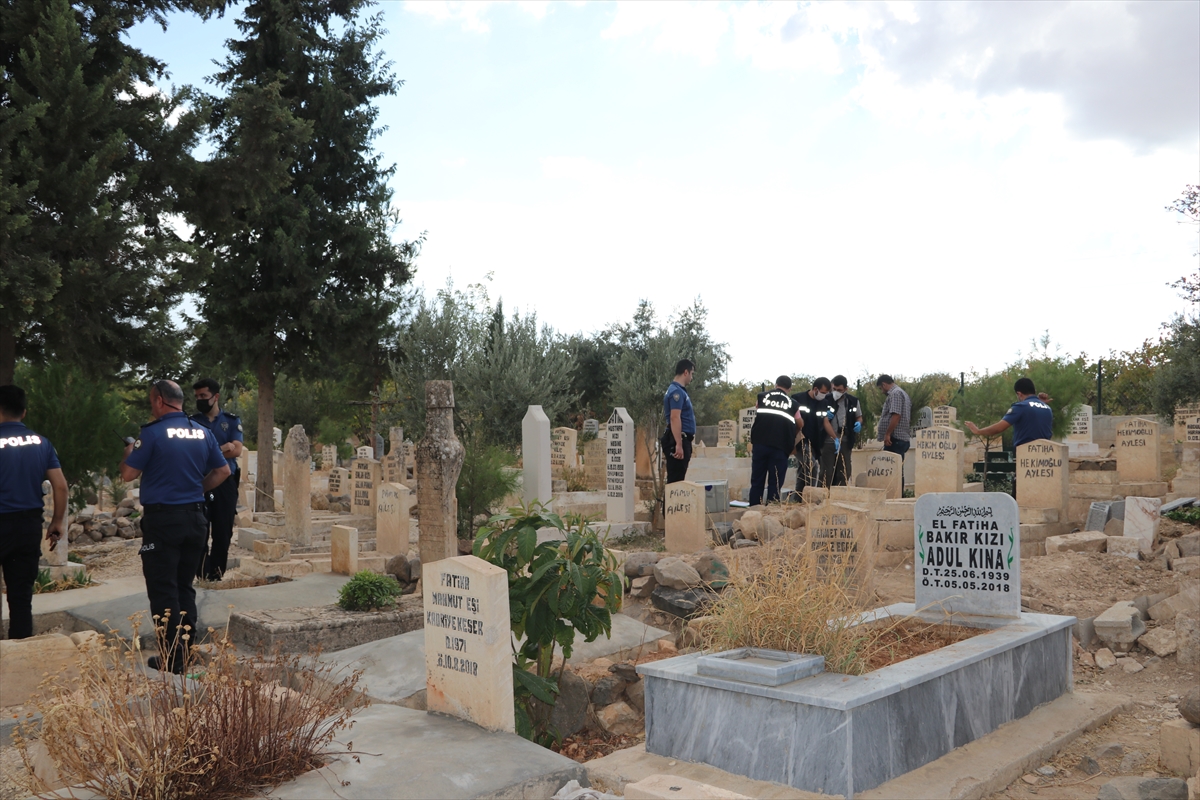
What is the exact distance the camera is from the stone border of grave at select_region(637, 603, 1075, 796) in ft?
14.7

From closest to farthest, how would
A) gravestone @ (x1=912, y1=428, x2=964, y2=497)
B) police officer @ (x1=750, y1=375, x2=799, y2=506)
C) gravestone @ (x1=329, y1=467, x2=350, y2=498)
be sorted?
1. police officer @ (x1=750, y1=375, x2=799, y2=506)
2. gravestone @ (x1=912, y1=428, x2=964, y2=497)
3. gravestone @ (x1=329, y1=467, x2=350, y2=498)

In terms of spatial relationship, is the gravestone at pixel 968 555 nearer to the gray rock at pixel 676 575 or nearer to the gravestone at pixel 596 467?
the gray rock at pixel 676 575

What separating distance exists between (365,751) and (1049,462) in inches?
414

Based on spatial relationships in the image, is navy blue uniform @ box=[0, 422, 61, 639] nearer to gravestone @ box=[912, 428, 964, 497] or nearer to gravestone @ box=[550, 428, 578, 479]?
gravestone @ box=[912, 428, 964, 497]

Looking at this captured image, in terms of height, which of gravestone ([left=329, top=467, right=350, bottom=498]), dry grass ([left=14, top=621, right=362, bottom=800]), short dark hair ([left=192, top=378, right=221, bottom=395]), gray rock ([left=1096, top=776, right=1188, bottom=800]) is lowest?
gray rock ([left=1096, top=776, right=1188, bottom=800])

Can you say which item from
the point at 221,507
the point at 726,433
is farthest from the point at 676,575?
the point at 726,433

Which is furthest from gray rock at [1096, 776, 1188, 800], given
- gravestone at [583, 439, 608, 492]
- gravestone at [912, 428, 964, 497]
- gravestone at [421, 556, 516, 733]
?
gravestone at [583, 439, 608, 492]

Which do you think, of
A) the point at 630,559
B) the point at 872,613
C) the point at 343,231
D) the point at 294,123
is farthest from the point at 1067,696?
the point at 343,231

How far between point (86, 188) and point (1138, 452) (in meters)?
15.6

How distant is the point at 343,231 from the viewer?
21.1 meters

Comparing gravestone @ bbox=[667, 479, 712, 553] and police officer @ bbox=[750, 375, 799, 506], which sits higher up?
police officer @ bbox=[750, 375, 799, 506]

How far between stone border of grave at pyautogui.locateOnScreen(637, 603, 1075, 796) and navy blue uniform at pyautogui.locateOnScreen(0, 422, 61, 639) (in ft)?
15.9

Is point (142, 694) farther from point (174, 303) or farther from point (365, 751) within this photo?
point (174, 303)

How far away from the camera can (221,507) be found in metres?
9.52
